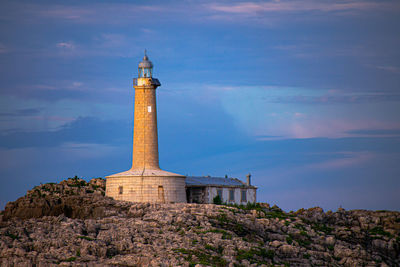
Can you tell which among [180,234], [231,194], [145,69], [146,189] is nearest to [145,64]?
[145,69]

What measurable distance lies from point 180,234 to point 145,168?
13186 mm

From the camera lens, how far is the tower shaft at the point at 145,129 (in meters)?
59.0

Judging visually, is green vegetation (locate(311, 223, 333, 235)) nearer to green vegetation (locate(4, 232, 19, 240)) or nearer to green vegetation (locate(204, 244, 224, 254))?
green vegetation (locate(204, 244, 224, 254))

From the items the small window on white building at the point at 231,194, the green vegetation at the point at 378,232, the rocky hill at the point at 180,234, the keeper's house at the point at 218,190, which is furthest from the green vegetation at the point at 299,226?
the small window on white building at the point at 231,194

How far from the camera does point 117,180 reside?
5691 cm

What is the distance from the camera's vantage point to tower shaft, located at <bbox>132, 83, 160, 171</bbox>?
59.0 m

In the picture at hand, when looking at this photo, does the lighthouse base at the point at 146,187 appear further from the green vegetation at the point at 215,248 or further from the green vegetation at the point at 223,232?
the green vegetation at the point at 215,248

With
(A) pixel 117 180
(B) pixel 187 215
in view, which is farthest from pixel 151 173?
(B) pixel 187 215

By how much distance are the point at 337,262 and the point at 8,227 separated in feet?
71.8

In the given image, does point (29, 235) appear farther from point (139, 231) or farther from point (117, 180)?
point (117, 180)

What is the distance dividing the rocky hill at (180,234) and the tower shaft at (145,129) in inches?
178

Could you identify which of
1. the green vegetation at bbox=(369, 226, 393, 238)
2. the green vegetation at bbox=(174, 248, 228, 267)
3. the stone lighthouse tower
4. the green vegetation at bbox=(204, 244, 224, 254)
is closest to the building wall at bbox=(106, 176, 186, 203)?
the stone lighthouse tower

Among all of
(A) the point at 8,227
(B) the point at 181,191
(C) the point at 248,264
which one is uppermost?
(B) the point at 181,191

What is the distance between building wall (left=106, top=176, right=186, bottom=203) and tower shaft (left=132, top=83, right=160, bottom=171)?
2.58 m
